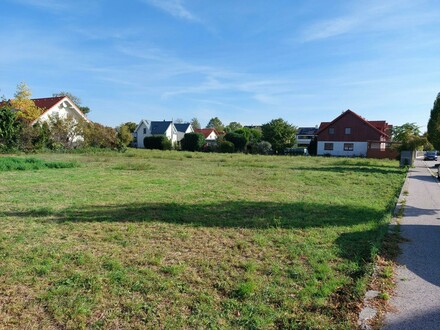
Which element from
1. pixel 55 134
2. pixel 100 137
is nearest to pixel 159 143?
pixel 100 137

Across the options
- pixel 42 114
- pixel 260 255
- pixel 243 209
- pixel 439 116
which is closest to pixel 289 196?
pixel 243 209

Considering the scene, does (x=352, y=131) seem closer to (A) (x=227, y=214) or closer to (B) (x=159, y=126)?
(B) (x=159, y=126)

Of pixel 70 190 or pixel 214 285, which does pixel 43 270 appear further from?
pixel 70 190

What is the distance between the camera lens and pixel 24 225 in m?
5.93

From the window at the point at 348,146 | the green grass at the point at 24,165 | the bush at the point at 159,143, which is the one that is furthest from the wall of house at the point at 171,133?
the green grass at the point at 24,165

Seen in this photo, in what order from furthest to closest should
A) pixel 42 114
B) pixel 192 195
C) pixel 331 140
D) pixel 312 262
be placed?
pixel 331 140
pixel 42 114
pixel 192 195
pixel 312 262

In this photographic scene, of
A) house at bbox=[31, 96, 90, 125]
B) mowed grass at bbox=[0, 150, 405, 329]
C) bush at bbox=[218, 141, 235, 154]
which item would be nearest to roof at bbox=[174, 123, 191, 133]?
bush at bbox=[218, 141, 235, 154]

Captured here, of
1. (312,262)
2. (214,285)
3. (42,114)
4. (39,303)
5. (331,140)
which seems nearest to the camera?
(39,303)

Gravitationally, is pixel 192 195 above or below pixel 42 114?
below

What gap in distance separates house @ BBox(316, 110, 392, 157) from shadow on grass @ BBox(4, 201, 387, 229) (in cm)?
4422

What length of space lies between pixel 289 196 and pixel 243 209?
8.69 feet

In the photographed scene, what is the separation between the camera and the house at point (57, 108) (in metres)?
33.3

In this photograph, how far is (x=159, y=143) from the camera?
168 ft

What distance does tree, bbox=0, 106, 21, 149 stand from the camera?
26.7 meters
